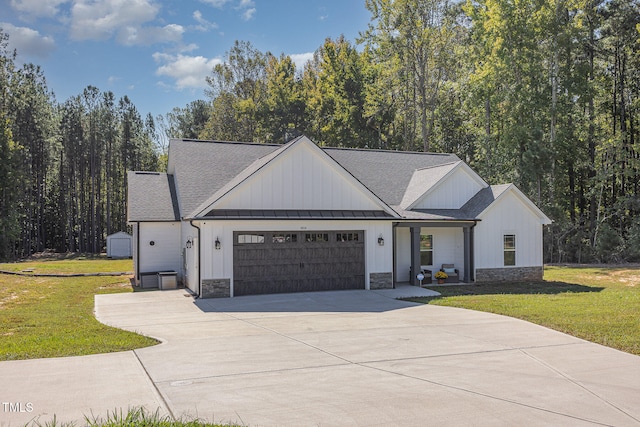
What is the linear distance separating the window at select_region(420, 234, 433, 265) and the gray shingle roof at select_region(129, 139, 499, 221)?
1040 mm

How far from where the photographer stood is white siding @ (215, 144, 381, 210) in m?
16.5

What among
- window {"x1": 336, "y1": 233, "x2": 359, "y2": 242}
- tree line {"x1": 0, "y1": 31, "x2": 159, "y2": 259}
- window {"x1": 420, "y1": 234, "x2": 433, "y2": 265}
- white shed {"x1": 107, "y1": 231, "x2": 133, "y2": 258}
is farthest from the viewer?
tree line {"x1": 0, "y1": 31, "x2": 159, "y2": 259}

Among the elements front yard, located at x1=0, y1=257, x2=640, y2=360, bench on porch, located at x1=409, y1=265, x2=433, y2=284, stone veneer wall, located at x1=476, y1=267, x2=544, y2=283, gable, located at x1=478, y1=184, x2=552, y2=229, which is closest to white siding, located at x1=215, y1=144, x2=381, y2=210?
bench on porch, located at x1=409, y1=265, x2=433, y2=284

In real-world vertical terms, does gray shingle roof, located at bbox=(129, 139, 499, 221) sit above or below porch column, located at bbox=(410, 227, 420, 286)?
above

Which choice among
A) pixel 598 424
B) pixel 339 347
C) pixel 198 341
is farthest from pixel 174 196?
pixel 598 424

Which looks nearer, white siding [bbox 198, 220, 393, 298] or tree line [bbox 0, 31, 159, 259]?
white siding [bbox 198, 220, 393, 298]

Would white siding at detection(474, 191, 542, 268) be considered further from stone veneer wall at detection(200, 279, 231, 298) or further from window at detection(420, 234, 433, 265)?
stone veneer wall at detection(200, 279, 231, 298)

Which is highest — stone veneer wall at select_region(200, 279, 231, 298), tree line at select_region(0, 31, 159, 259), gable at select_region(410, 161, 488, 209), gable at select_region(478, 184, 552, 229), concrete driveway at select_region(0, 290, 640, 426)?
Answer: tree line at select_region(0, 31, 159, 259)

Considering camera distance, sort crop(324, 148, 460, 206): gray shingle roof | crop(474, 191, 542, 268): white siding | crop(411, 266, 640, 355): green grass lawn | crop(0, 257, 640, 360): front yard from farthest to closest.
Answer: crop(324, 148, 460, 206): gray shingle roof < crop(474, 191, 542, 268): white siding < crop(411, 266, 640, 355): green grass lawn < crop(0, 257, 640, 360): front yard

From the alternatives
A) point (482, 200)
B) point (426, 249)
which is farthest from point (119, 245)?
point (482, 200)

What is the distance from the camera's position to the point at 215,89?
50531 millimetres

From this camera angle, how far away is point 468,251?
19.8 m

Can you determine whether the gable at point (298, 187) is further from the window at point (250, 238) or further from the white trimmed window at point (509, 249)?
the white trimmed window at point (509, 249)

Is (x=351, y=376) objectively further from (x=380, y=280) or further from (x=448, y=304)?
(x=380, y=280)
